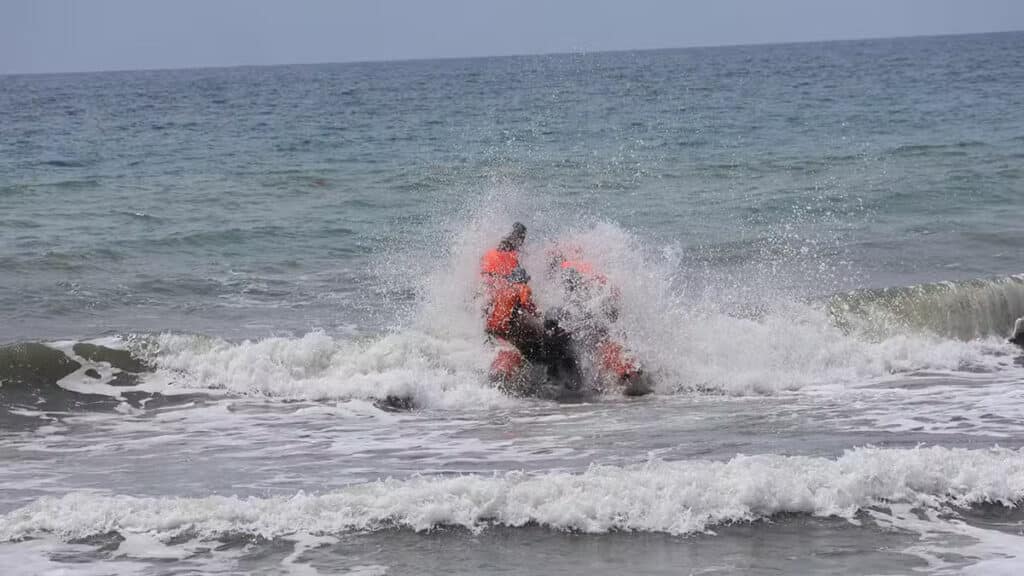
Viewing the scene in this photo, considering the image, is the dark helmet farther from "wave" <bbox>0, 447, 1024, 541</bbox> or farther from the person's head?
"wave" <bbox>0, 447, 1024, 541</bbox>

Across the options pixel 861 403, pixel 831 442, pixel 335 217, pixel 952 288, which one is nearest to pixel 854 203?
pixel 952 288

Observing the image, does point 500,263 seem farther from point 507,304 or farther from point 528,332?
point 528,332

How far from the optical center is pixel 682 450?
29.4 ft

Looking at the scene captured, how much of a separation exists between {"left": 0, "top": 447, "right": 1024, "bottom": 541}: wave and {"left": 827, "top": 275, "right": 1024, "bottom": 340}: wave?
606 centimetres

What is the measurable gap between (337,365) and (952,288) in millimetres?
7059

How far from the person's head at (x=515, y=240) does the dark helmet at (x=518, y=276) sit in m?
0.30

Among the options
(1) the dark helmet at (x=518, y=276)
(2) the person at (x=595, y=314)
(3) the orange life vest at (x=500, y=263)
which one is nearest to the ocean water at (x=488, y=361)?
(2) the person at (x=595, y=314)

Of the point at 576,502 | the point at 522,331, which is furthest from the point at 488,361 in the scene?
the point at 576,502

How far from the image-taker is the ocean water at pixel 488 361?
722cm

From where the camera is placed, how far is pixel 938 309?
47.0 feet

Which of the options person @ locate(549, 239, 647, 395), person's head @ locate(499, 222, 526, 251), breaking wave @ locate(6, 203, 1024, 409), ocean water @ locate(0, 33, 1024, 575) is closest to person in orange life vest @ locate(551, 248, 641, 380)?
person @ locate(549, 239, 647, 395)


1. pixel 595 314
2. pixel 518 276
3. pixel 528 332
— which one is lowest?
pixel 528 332

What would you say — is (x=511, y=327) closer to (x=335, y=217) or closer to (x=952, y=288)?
(x=952, y=288)

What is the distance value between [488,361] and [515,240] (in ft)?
3.86
